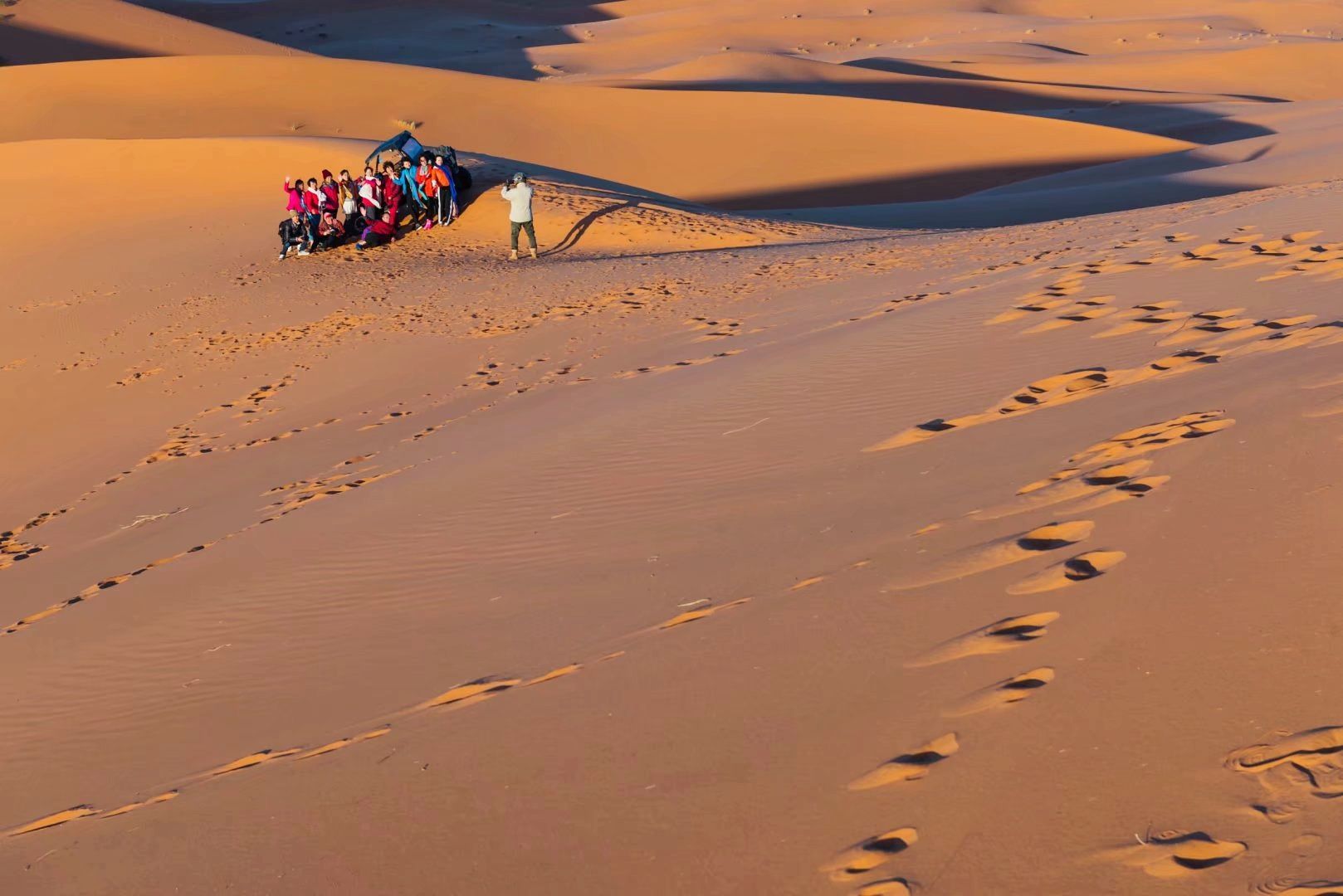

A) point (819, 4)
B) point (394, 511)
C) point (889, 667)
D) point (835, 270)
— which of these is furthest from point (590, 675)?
point (819, 4)

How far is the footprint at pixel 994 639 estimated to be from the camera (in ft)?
14.6

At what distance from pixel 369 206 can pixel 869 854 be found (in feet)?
49.3

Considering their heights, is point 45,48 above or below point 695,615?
above

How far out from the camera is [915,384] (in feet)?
27.3

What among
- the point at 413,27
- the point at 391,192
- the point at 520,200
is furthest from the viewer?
the point at 413,27

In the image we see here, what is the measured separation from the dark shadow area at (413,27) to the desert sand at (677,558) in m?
40.7

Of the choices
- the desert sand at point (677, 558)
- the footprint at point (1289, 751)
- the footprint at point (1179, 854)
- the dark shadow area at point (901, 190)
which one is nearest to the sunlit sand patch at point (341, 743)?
the desert sand at point (677, 558)

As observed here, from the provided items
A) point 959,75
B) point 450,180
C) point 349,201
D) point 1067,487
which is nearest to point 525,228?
point 450,180

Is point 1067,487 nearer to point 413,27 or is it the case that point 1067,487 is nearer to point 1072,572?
point 1072,572

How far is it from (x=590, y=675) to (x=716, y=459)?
2768 millimetres

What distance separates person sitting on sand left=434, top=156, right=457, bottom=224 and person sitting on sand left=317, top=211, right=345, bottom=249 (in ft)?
4.17

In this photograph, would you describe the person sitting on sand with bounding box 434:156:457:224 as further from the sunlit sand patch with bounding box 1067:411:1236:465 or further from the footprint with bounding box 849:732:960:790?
the footprint with bounding box 849:732:960:790

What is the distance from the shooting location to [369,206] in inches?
686

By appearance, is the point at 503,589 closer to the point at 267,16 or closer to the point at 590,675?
the point at 590,675
